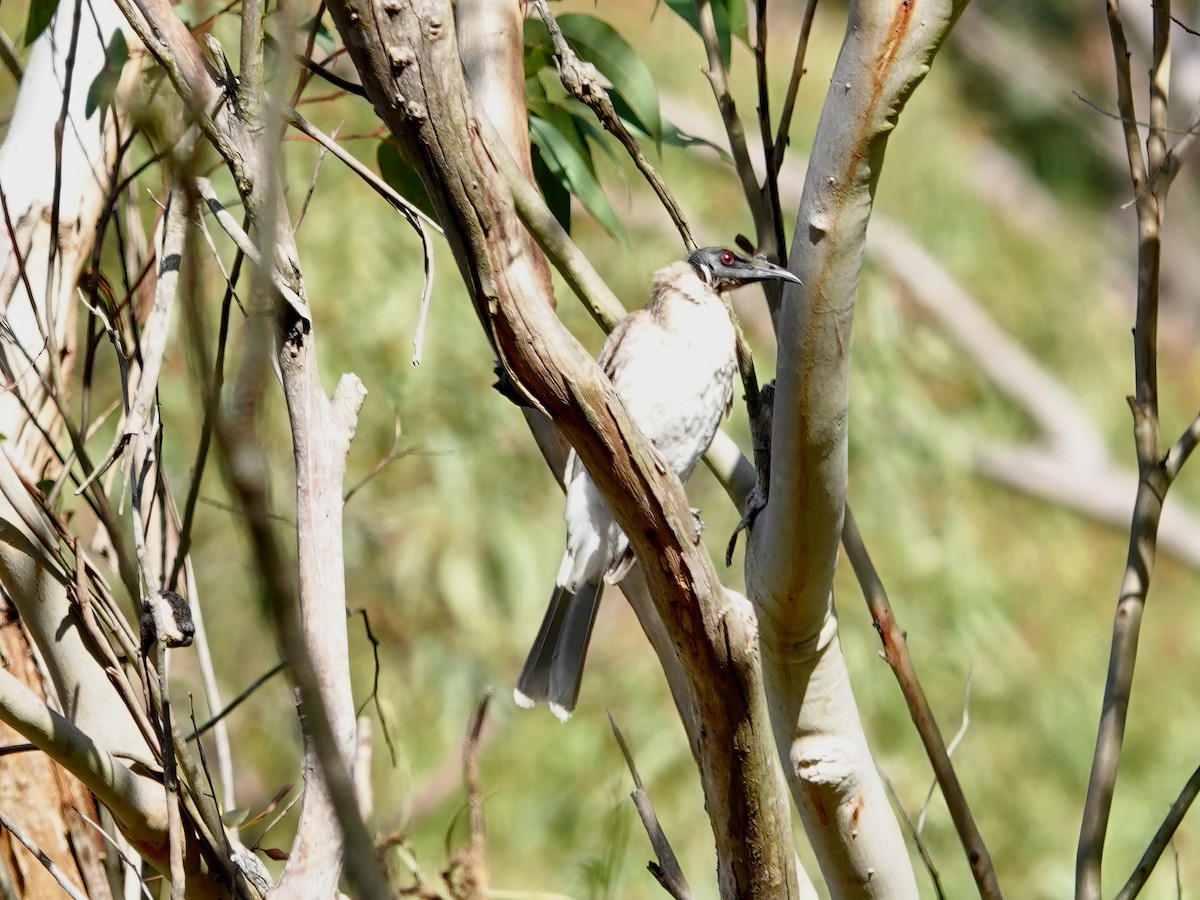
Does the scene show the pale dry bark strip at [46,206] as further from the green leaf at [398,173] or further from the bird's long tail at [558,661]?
the bird's long tail at [558,661]

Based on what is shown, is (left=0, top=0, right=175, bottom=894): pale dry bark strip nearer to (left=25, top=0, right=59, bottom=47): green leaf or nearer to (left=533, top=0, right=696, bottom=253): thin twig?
(left=25, top=0, right=59, bottom=47): green leaf

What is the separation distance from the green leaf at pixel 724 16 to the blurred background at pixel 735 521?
0.28 m

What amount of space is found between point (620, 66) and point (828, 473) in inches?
38.4

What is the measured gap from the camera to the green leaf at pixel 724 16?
7.56 feet

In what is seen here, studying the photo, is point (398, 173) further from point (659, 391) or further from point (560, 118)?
point (659, 391)

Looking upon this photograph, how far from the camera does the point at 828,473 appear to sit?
162 centimetres

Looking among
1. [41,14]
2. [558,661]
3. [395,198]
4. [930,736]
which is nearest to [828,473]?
[930,736]

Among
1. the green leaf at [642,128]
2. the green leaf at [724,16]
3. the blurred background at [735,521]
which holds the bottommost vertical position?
the green leaf at [642,128]

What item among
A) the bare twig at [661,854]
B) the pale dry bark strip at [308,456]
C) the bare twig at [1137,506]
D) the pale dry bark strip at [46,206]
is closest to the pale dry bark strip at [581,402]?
the bare twig at [661,854]

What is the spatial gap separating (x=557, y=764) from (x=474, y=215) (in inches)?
216

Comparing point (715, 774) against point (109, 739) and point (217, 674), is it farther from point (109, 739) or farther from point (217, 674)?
point (217, 674)

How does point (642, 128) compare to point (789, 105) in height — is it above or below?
above

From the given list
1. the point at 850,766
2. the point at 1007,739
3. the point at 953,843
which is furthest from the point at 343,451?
the point at 1007,739

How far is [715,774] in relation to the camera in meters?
1.71
